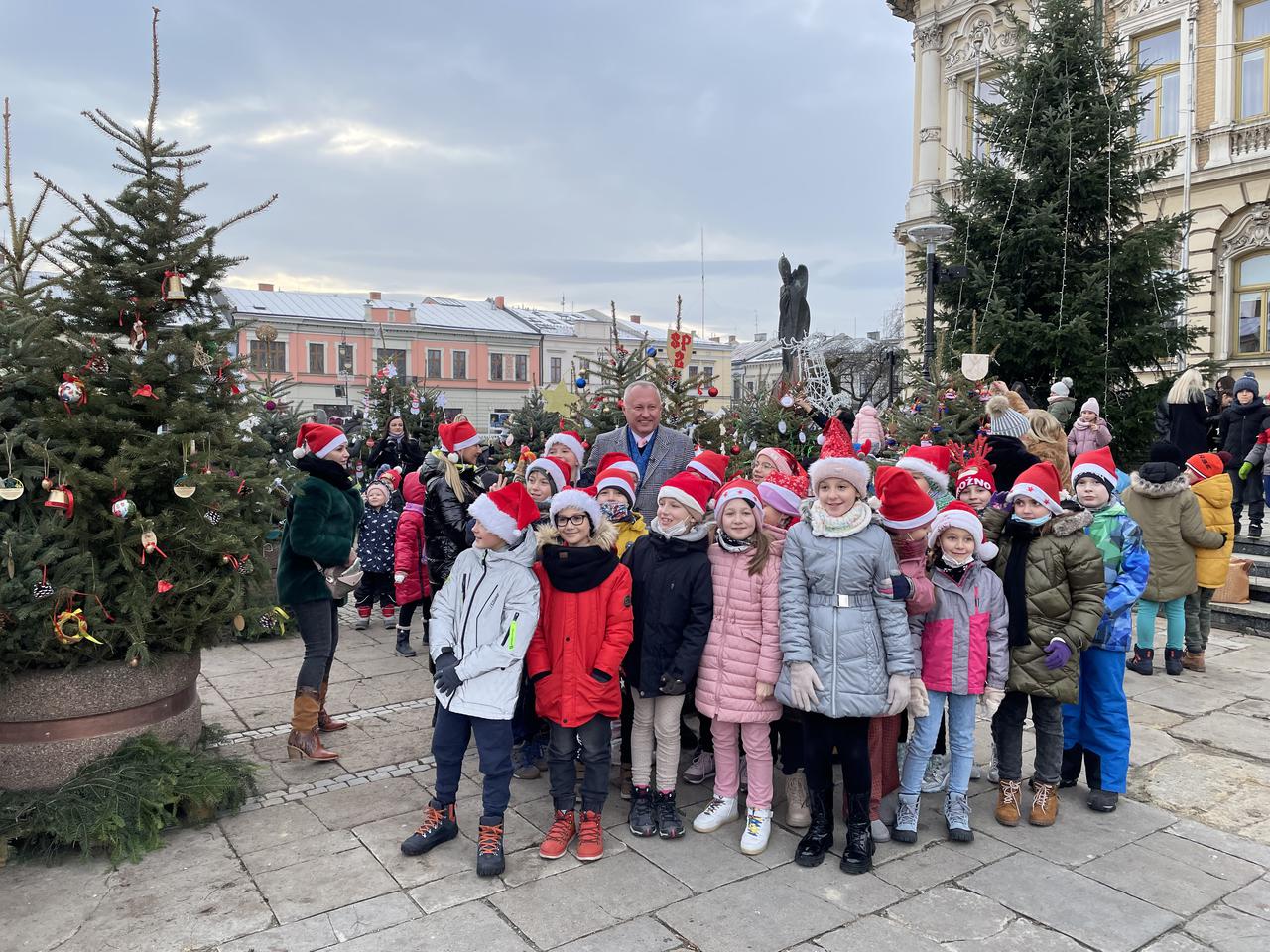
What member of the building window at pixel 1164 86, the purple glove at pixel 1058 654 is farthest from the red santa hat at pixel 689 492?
the building window at pixel 1164 86

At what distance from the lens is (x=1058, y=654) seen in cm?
417

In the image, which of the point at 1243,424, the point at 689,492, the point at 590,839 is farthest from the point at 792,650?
the point at 1243,424

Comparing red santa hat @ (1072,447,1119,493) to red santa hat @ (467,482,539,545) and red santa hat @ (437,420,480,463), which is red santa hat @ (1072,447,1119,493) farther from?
red santa hat @ (437,420,480,463)

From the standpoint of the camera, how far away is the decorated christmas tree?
12.6ft

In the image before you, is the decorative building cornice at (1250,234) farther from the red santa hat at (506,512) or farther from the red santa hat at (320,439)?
the red santa hat at (320,439)

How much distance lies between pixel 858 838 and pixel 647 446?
271 cm

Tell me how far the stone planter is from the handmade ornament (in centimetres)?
122

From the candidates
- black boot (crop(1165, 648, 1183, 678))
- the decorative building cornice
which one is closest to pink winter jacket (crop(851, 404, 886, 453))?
black boot (crop(1165, 648, 1183, 678))

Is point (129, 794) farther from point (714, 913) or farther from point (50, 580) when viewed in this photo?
point (714, 913)

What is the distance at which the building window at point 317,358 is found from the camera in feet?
169

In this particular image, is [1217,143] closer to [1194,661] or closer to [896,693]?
[1194,661]

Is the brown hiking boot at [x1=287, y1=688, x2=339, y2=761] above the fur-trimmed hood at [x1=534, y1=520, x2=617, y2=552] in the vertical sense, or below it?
below

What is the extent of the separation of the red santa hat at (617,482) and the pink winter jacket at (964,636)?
1.63 meters

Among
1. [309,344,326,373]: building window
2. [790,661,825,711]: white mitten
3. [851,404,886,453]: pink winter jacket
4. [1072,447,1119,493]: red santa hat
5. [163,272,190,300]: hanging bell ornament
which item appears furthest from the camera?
[309,344,326,373]: building window
